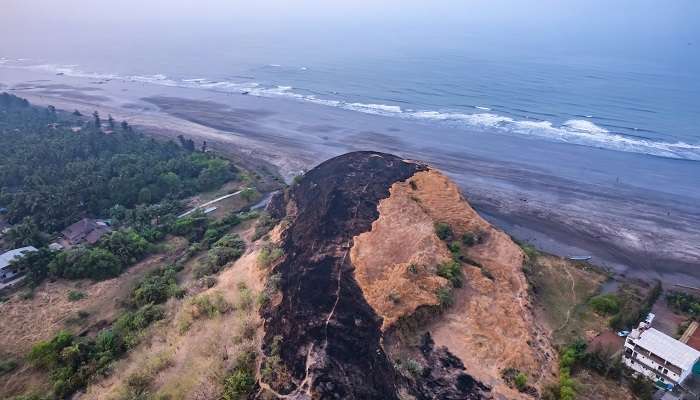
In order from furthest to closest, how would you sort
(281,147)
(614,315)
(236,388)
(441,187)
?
(281,147) → (441,187) → (614,315) → (236,388)

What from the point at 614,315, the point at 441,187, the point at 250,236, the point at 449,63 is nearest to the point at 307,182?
the point at 250,236

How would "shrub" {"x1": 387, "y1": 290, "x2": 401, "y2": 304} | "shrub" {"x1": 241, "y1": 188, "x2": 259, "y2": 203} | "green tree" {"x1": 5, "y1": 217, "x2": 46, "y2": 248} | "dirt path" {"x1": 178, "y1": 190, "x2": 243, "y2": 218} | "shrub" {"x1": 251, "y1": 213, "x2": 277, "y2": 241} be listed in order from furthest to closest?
"shrub" {"x1": 241, "y1": 188, "x2": 259, "y2": 203}, "dirt path" {"x1": 178, "y1": 190, "x2": 243, "y2": 218}, "green tree" {"x1": 5, "y1": 217, "x2": 46, "y2": 248}, "shrub" {"x1": 251, "y1": 213, "x2": 277, "y2": 241}, "shrub" {"x1": 387, "y1": 290, "x2": 401, "y2": 304}

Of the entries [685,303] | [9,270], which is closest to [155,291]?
[9,270]

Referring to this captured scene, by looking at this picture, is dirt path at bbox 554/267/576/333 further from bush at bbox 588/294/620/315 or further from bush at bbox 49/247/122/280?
bush at bbox 49/247/122/280

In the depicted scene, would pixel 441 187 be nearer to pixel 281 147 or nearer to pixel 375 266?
pixel 375 266

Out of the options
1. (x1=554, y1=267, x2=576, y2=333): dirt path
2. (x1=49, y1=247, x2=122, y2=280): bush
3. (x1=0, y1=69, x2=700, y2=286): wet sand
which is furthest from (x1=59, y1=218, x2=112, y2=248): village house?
(x1=554, y1=267, x2=576, y2=333): dirt path

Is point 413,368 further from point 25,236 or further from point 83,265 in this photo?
point 25,236

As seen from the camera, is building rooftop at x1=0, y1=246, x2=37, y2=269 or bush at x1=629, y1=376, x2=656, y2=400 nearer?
bush at x1=629, y1=376, x2=656, y2=400
